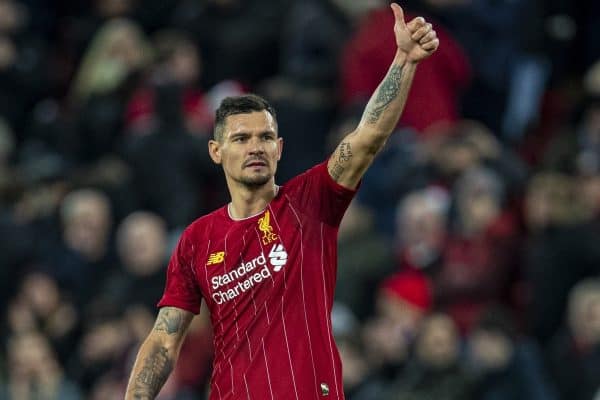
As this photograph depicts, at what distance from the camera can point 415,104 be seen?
12266 mm

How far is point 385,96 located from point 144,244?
5884mm

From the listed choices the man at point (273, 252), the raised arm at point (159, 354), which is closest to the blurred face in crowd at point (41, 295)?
the raised arm at point (159, 354)

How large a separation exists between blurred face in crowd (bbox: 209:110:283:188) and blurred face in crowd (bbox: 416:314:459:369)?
12.3 feet

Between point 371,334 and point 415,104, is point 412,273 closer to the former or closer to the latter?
point 371,334

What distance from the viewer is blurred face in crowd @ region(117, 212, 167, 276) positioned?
11.9 meters

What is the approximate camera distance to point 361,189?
1210 cm

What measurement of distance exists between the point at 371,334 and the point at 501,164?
158cm

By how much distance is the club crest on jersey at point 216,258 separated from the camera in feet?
21.5

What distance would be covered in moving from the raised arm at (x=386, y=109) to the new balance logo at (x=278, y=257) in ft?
1.23

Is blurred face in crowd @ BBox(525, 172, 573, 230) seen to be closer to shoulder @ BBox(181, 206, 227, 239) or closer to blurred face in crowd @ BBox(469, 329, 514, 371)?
blurred face in crowd @ BBox(469, 329, 514, 371)

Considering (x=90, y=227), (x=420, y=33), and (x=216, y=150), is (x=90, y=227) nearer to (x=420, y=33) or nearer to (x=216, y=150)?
(x=216, y=150)

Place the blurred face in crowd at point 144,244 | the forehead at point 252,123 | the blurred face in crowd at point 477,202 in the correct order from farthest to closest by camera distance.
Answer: the blurred face in crowd at point 144,244
the blurred face in crowd at point 477,202
the forehead at point 252,123

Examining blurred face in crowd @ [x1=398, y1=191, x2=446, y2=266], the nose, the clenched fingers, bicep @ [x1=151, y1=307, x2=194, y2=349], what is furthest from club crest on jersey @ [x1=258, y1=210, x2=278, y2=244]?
blurred face in crowd @ [x1=398, y1=191, x2=446, y2=266]

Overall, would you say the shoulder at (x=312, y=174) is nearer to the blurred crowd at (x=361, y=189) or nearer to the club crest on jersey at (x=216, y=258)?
the club crest on jersey at (x=216, y=258)
